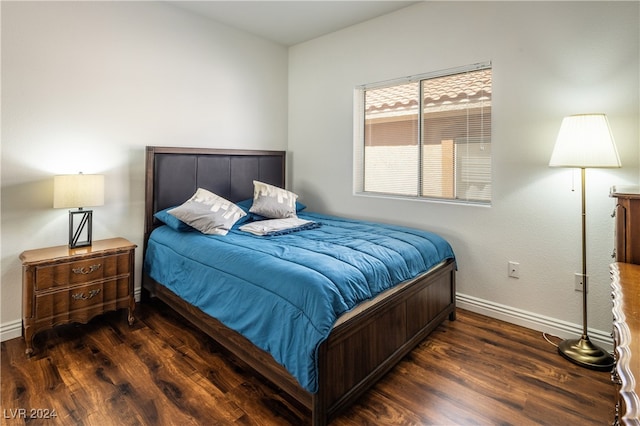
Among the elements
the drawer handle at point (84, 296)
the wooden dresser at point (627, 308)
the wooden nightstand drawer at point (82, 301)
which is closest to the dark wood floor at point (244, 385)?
the wooden nightstand drawer at point (82, 301)

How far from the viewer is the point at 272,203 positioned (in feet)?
10.7

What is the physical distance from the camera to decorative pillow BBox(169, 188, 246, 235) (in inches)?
107

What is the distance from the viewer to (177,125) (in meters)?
3.28

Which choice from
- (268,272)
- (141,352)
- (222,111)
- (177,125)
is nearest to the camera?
(268,272)

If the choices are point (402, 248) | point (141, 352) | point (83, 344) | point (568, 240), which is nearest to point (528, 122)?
point (568, 240)

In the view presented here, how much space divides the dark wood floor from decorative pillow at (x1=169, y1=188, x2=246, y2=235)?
791mm

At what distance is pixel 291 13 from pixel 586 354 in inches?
139

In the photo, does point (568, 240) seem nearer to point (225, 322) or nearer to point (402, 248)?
point (402, 248)

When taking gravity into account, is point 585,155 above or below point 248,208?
above

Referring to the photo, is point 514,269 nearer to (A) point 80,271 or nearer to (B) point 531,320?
(B) point 531,320

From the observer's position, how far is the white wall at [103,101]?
2.46m

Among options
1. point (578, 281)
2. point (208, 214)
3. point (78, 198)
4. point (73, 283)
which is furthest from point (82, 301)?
point (578, 281)

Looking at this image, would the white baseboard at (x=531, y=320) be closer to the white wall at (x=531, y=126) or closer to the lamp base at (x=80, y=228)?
the white wall at (x=531, y=126)

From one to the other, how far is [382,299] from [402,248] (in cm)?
46
